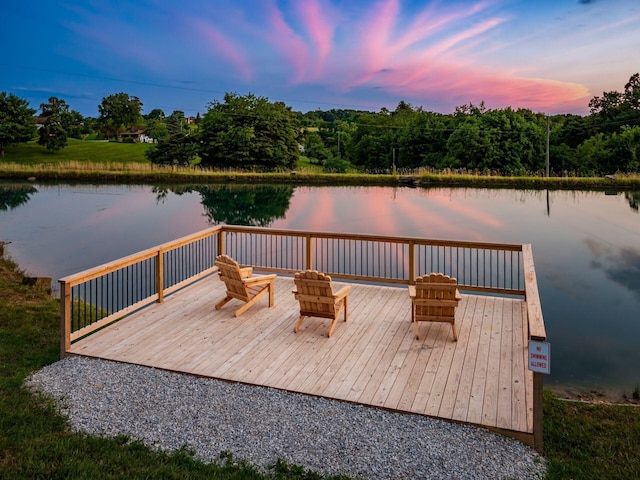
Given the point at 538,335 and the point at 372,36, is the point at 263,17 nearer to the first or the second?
the point at 372,36

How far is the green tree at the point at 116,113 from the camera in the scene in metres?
64.7

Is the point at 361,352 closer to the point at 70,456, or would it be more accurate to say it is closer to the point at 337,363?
the point at 337,363

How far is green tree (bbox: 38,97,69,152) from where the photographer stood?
170 ft

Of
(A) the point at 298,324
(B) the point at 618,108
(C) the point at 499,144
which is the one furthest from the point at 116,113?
(A) the point at 298,324

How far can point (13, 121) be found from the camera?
158 ft

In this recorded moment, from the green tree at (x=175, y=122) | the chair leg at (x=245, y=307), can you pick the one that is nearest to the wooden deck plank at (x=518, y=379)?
the chair leg at (x=245, y=307)

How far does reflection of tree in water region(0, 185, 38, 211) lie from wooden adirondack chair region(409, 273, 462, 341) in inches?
908

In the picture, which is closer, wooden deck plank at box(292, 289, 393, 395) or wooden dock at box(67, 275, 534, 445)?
wooden dock at box(67, 275, 534, 445)

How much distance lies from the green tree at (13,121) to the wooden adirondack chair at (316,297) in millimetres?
49837

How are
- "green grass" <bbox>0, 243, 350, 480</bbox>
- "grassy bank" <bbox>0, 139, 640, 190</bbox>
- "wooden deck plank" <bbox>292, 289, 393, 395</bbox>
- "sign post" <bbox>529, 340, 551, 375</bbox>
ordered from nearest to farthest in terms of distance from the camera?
"green grass" <bbox>0, 243, 350, 480</bbox>
"sign post" <bbox>529, 340, 551, 375</bbox>
"wooden deck plank" <bbox>292, 289, 393, 395</bbox>
"grassy bank" <bbox>0, 139, 640, 190</bbox>

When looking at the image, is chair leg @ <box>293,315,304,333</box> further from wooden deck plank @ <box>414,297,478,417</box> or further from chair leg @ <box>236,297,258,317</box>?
wooden deck plank @ <box>414,297,478,417</box>

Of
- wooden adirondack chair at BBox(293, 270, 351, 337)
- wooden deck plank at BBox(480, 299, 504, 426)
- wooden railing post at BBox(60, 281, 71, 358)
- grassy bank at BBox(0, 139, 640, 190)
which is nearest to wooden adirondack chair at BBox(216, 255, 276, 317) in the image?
wooden adirondack chair at BBox(293, 270, 351, 337)

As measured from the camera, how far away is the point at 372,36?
87.2 ft

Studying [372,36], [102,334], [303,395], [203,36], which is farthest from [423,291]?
[203,36]
